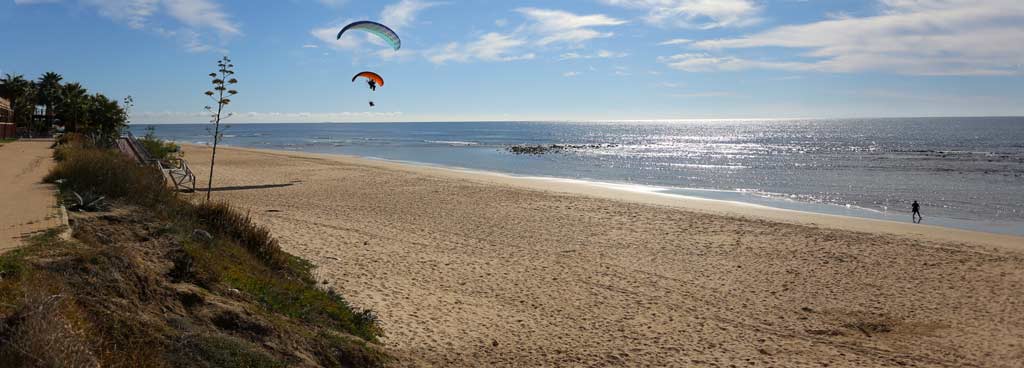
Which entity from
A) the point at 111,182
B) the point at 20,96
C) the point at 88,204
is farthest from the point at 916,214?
the point at 20,96

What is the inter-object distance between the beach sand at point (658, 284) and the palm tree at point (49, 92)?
1276 inches

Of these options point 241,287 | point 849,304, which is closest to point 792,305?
point 849,304

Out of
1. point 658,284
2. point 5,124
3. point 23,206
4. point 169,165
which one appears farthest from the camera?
point 5,124

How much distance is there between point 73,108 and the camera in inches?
1356

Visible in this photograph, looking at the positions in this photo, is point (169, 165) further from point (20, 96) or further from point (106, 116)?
point (20, 96)

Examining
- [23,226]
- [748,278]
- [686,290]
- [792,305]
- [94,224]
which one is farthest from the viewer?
[748,278]

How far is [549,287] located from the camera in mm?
9961

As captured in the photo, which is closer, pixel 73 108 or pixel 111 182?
pixel 111 182

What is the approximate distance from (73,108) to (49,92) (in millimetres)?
13131

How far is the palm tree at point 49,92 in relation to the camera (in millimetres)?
42266

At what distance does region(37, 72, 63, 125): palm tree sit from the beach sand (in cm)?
3241

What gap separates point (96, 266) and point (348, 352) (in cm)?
197

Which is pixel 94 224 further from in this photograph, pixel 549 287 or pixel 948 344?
pixel 948 344

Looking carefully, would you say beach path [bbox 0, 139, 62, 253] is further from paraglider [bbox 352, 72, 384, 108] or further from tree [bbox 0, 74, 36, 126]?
tree [bbox 0, 74, 36, 126]
